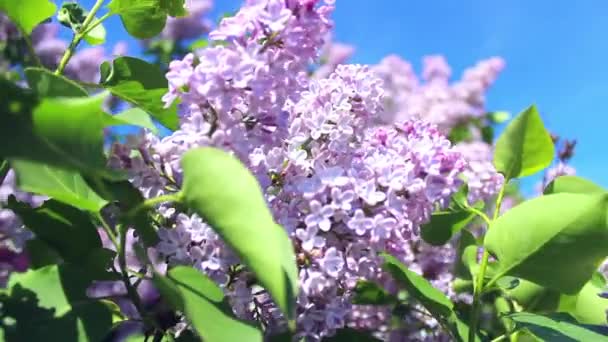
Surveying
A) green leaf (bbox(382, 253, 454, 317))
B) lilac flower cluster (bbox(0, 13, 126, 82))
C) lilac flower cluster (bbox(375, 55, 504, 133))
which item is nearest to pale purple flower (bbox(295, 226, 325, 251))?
green leaf (bbox(382, 253, 454, 317))

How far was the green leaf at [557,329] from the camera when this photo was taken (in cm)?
72

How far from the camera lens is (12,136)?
0.42 meters

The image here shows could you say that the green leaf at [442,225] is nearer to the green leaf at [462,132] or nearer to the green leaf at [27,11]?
the green leaf at [27,11]

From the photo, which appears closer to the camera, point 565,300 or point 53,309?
point 53,309

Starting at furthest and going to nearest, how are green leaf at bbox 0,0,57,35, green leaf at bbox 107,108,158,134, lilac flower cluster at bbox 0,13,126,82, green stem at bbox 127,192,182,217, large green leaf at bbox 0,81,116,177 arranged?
lilac flower cluster at bbox 0,13,126,82
green leaf at bbox 0,0,57,35
green leaf at bbox 107,108,158,134
green stem at bbox 127,192,182,217
large green leaf at bbox 0,81,116,177

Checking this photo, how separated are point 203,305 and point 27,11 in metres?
0.44

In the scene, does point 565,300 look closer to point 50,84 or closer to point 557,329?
point 557,329

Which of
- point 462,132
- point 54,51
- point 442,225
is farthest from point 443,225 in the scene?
point 462,132

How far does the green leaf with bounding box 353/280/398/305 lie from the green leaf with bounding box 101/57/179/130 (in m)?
0.38

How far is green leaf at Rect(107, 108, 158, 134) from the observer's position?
2.17 ft

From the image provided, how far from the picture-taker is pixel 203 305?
1.78 ft

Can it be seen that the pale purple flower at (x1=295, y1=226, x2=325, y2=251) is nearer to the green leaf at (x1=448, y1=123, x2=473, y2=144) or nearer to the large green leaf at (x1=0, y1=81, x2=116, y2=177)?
the large green leaf at (x1=0, y1=81, x2=116, y2=177)

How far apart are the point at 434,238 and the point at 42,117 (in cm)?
60

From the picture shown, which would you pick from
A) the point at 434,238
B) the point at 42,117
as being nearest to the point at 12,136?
the point at 42,117
